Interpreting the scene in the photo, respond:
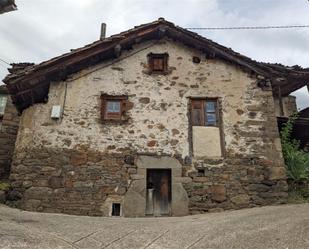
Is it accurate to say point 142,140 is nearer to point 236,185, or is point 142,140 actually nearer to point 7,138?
point 236,185

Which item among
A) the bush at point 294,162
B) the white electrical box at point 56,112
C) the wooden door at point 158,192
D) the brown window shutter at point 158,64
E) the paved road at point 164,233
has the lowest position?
the paved road at point 164,233

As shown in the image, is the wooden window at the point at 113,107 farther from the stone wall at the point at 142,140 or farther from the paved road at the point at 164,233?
the paved road at the point at 164,233

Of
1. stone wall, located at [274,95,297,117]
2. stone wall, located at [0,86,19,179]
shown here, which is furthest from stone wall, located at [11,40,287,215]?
stone wall, located at [274,95,297,117]

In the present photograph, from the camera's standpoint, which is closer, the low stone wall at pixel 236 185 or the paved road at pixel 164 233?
the paved road at pixel 164 233

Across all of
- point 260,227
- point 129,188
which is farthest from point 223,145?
point 260,227

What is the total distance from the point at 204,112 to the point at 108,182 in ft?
10.7

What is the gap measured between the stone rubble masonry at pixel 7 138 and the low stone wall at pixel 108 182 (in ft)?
7.77

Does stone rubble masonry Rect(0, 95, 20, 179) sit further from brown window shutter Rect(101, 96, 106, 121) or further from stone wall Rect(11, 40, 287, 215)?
brown window shutter Rect(101, 96, 106, 121)

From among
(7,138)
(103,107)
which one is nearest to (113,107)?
(103,107)

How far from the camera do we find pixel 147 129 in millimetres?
7992

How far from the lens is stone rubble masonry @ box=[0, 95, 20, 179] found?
9.70 m

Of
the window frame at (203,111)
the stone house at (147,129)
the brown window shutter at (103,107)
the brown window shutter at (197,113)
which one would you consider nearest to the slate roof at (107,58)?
the stone house at (147,129)

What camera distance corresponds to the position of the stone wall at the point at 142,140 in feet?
24.1

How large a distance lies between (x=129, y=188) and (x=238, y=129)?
3.34m
